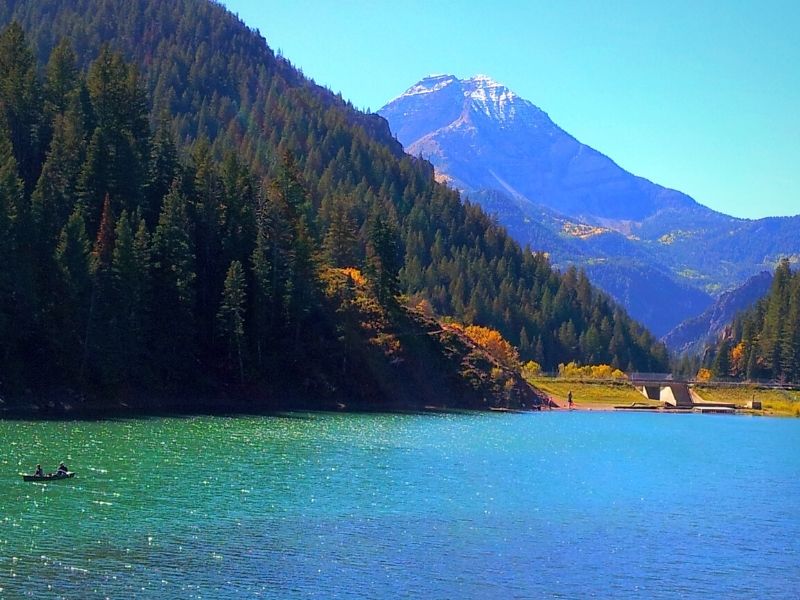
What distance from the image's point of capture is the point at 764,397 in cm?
19612

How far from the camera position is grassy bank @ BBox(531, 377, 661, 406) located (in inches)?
7180

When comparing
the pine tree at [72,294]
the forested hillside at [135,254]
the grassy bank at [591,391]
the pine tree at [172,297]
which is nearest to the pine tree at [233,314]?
the forested hillside at [135,254]

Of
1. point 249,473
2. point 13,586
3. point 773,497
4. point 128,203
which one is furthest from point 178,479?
point 128,203

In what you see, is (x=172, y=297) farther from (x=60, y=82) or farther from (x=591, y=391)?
(x=591, y=391)

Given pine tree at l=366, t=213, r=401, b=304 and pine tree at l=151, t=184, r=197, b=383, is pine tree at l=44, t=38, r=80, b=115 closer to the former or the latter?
pine tree at l=151, t=184, r=197, b=383

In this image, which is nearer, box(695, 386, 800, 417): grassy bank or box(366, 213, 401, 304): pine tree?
box(366, 213, 401, 304): pine tree

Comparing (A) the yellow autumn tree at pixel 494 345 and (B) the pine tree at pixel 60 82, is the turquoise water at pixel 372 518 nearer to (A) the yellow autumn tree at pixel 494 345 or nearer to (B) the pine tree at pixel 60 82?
(B) the pine tree at pixel 60 82

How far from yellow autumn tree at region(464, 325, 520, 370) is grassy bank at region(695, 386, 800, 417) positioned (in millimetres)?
46575

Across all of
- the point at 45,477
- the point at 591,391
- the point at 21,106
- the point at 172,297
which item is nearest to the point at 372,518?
the point at 45,477

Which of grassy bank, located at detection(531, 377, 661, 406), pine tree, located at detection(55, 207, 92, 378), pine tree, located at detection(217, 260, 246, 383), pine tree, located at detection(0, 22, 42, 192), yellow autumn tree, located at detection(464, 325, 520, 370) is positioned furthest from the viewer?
grassy bank, located at detection(531, 377, 661, 406)

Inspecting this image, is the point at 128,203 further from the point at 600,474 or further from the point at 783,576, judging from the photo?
the point at 783,576

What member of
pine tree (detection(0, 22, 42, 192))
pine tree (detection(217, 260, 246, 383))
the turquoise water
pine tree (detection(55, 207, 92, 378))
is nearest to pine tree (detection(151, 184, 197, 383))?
pine tree (detection(217, 260, 246, 383))

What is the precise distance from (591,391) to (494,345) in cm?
2946

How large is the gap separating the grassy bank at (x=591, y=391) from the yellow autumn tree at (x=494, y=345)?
12546 mm
